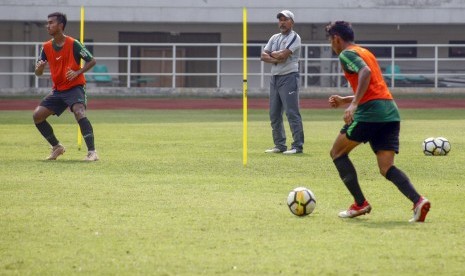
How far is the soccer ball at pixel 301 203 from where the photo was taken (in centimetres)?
997

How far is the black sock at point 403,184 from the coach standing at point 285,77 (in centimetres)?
667

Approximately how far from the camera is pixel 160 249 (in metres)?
Answer: 8.28

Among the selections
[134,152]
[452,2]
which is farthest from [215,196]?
[452,2]

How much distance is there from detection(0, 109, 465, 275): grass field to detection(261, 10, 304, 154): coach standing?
0.52m

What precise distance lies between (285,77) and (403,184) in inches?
277

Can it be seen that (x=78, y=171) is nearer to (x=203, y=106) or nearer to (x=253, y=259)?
(x=253, y=259)

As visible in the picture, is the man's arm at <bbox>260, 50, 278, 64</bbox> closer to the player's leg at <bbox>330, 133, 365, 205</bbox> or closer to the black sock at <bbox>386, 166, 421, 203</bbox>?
the player's leg at <bbox>330, 133, 365, 205</bbox>

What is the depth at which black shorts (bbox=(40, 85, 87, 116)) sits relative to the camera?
15352mm

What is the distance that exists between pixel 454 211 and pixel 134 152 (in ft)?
25.1

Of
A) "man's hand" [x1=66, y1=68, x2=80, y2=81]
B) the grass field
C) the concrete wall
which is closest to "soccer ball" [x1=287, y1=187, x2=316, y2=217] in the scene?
the grass field

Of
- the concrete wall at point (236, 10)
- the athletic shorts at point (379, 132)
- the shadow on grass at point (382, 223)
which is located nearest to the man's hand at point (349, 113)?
the athletic shorts at point (379, 132)

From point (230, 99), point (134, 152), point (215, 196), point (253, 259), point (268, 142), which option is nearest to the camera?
point (253, 259)

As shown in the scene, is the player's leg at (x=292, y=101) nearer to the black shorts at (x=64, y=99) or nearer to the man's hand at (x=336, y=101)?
the black shorts at (x=64, y=99)

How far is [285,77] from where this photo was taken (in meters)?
16.7
